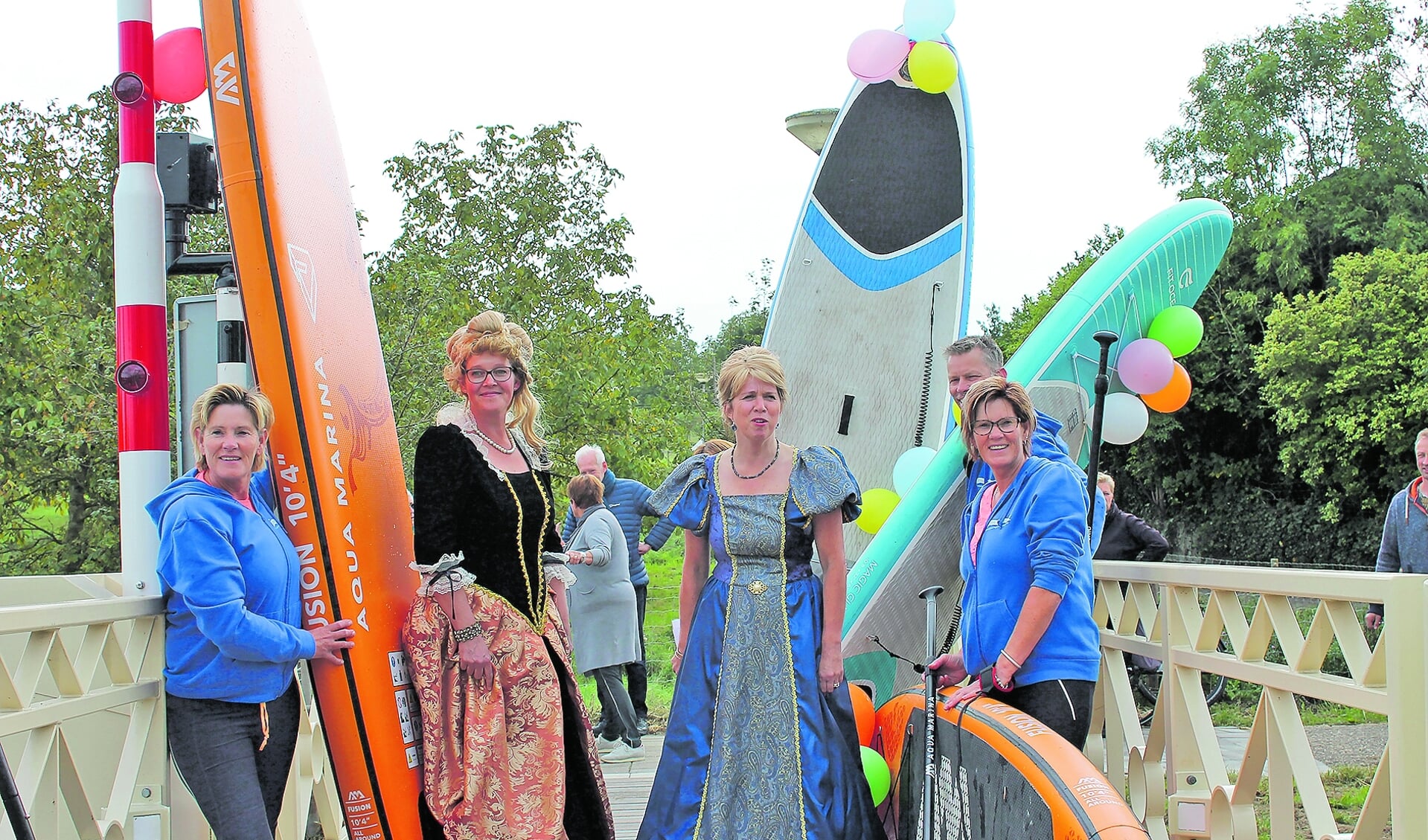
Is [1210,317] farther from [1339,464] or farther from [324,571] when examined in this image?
[324,571]

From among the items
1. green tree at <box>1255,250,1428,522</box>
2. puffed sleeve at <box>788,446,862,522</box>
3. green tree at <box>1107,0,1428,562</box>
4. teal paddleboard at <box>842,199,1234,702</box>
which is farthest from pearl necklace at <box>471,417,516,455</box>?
green tree at <box>1107,0,1428,562</box>

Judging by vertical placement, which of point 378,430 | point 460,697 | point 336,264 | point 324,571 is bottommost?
point 460,697

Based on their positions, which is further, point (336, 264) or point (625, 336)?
point (625, 336)

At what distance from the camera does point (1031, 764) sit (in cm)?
234

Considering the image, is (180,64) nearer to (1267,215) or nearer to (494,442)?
(494,442)

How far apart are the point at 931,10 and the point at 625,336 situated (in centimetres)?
565

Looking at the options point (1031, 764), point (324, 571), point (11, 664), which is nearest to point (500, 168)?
point (11, 664)

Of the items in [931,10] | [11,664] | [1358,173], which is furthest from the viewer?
[1358,173]

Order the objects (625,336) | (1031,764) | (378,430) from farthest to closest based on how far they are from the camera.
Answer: (625,336) → (378,430) → (1031,764)

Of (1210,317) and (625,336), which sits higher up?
(1210,317)

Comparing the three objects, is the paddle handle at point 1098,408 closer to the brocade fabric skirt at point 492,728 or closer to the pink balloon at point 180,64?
the brocade fabric skirt at point 492,728

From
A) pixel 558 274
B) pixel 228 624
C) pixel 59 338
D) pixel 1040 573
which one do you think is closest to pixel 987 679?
pixel 1040 573

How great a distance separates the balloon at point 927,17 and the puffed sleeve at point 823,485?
9.75 feet

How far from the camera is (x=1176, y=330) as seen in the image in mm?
4391
